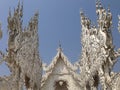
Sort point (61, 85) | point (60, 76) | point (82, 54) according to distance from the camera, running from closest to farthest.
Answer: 1. point (82, 54)
2. point (61, 85)
3. point (60, 76)

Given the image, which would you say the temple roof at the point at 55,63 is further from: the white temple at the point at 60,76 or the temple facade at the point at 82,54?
the temple facade at the point at 82,54

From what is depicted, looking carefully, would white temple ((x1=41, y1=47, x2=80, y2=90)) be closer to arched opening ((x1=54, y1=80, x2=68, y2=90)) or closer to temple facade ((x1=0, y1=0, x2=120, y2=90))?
arched opening ((x1=54, y1=80, x2=68, y2=90))

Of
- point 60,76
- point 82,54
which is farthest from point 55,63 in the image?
point 82,54

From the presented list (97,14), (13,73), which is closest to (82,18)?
(97,14)

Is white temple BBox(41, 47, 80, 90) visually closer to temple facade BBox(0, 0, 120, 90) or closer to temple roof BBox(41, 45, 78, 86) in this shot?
temple roof BBox(41, 45, 78, 86)

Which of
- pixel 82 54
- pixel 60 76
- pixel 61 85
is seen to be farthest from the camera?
pixel 60 76

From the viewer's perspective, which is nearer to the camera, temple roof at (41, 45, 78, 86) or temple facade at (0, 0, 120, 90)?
temple facade at (0, 0, 120, 90)

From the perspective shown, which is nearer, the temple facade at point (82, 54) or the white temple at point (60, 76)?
the temple facade at point (82, 54)

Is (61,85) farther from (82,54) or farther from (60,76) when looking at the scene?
(82,54)

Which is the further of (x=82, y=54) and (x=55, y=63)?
(x=55, y=63)

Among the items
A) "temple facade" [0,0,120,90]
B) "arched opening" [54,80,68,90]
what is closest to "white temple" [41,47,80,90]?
"arched opening" [54,80,68,90]

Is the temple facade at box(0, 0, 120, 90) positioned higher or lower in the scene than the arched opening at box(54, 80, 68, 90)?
higher

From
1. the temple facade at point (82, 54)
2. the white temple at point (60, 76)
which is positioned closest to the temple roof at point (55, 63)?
the white temple at point (60, 76)

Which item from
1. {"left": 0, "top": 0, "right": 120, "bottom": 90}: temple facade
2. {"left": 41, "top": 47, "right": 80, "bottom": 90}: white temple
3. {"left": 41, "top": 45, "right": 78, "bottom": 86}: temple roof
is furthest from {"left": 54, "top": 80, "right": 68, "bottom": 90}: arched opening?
{"left": 0, "top": 0, "right": 120, "bottom": 90}: temple facade
